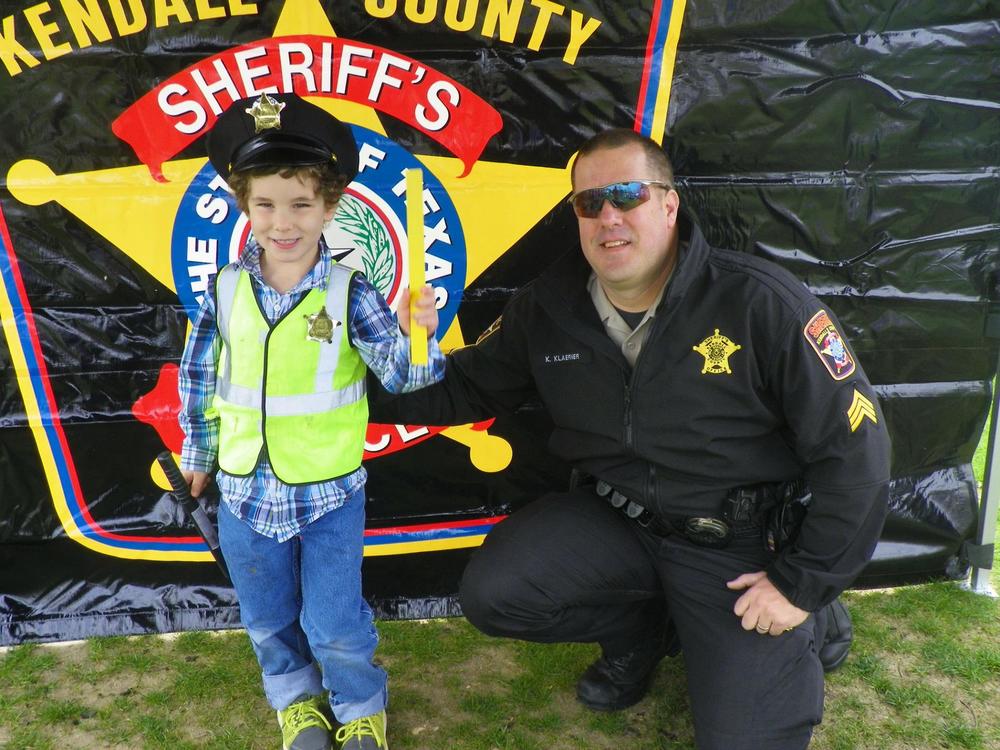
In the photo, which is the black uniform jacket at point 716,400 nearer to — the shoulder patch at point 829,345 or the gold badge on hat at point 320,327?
the shoulder patch at point 829,345

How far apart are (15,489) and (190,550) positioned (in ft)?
1.93

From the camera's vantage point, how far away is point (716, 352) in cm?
195

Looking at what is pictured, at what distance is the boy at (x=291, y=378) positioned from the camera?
5.65ft

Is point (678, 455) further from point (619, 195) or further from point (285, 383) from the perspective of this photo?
point (285, 383)

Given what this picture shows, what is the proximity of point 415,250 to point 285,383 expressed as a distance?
450mm

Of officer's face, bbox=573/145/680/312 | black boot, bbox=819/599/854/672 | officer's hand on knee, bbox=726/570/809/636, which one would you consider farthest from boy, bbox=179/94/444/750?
black boot, bbox=819/599/854/672

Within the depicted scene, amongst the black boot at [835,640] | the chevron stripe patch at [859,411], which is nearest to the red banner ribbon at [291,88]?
the chevron stripe patch at [859,411]

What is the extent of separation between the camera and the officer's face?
1938 mm

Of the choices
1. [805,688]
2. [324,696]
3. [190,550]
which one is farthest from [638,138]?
[190,550]

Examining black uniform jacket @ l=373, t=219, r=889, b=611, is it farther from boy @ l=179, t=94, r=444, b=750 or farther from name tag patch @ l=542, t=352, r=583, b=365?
boy @ l=179, t=94, r=444, b=750

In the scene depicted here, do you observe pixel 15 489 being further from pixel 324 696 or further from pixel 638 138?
pixel 638 138

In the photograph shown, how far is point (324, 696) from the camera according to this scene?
2266 mm

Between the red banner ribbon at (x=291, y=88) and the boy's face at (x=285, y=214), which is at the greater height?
the red banner ribbon at (x=291, y=88)

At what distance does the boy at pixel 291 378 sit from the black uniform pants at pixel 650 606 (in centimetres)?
44
